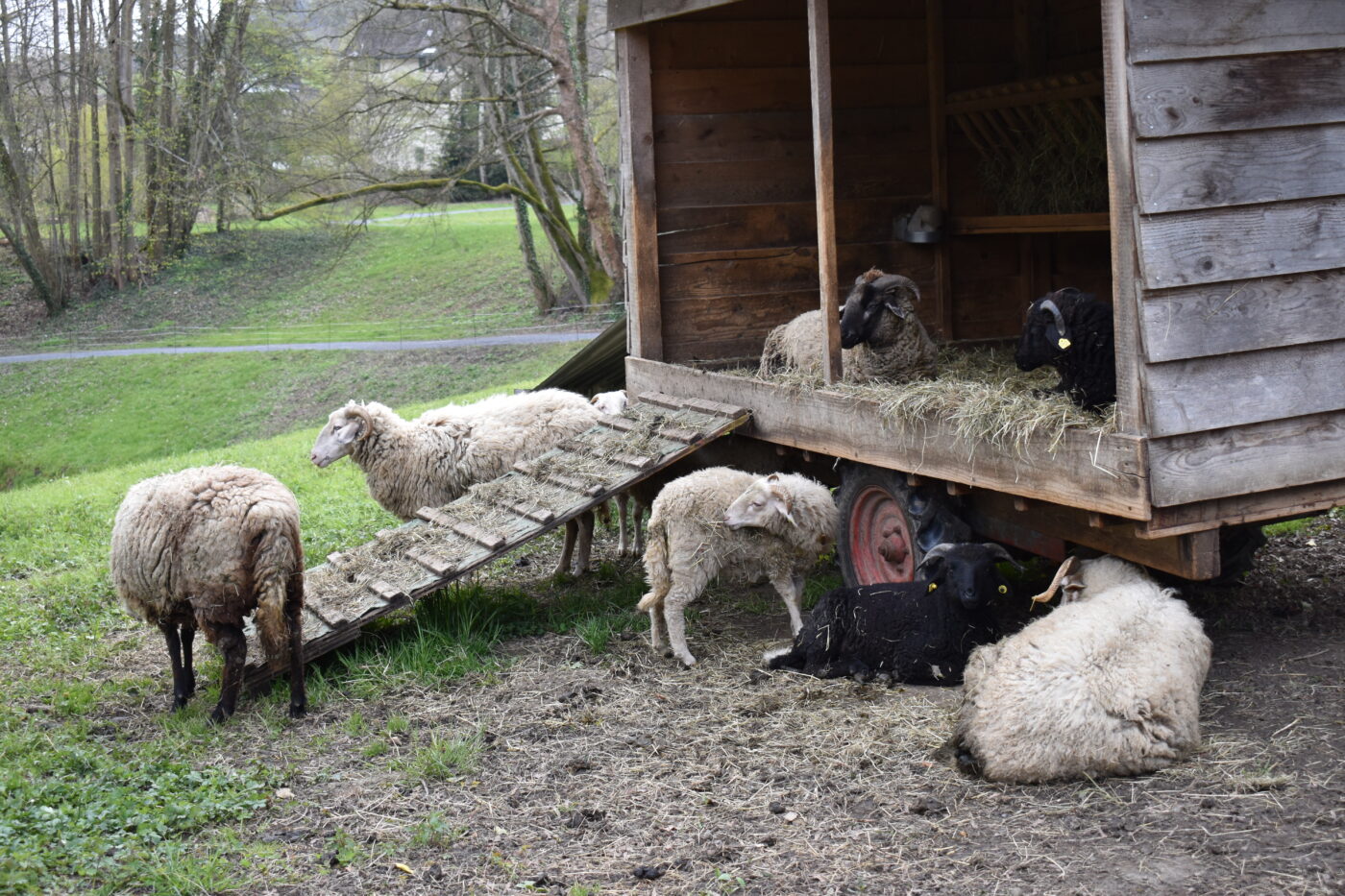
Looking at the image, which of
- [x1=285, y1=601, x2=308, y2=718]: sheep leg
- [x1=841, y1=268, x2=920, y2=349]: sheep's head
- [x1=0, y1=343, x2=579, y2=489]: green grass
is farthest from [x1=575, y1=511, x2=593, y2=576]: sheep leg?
[x1=0, y1=343, x2=579, y2=489]: green grass

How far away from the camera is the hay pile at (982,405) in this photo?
562cm

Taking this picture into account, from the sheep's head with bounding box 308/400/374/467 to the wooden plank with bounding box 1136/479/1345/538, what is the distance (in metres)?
5.53

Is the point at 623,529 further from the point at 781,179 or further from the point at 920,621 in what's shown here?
the point at 920,621

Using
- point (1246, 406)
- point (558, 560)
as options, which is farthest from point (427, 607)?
point (1246, 406)

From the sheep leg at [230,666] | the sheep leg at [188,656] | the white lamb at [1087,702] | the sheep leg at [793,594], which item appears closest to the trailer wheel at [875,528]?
the sheep leg at [793,594]

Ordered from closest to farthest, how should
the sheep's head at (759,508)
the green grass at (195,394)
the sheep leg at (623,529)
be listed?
1. the sheep's head at (759,508)
2. the sheep leg at (623,529)
3. the green grass at (195,394)

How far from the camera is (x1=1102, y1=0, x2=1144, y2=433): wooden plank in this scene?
499 cm

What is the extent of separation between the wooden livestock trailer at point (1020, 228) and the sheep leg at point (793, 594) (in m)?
0.66

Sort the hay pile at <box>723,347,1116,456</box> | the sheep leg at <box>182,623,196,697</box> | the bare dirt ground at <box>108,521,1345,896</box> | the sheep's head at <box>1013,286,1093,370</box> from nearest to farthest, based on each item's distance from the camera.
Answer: the bare dirt ground at <box>108,521,1345,896</box>
the hay pile at <box>723,347,1116,456</box>
the sheep's head at <box>1013,286,1093,370</box>
the sheep leg at <box>182,623,196,697</box>

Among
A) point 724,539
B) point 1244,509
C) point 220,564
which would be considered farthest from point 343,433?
point 1244,509

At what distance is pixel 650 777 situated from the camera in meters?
5.30

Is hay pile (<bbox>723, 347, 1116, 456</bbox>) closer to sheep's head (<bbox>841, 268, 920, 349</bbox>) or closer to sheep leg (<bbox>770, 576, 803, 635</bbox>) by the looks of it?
sheep's head (<bbox>841, 268, 920, 349</bbox>)

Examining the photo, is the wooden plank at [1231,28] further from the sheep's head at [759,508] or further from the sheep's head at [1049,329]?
the sheep's head at [759,508]

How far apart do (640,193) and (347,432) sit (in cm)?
284
